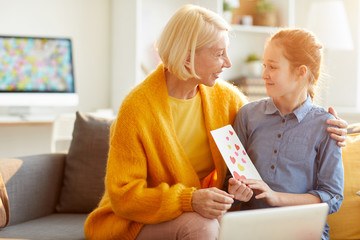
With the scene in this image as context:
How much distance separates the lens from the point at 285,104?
146 centimetres

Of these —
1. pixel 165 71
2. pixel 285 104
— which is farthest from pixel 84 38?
pixel 285 104

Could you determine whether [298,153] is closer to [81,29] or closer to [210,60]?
[210,60]

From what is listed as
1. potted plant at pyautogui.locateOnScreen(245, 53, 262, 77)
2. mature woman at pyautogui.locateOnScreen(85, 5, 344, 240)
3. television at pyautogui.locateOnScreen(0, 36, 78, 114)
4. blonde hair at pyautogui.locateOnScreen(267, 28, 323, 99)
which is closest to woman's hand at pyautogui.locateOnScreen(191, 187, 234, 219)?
mature woman at pyautogui.locateOnScreen(85, 5, 344, 240)

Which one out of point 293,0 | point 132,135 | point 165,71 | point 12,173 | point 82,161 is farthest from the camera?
point 293,0

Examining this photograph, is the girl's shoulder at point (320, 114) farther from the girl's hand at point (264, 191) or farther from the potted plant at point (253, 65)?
the potted plant at point (253, 65)

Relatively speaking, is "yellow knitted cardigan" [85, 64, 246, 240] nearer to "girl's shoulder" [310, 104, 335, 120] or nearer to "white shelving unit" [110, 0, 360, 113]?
"girl's shoulder" [310, 104, 335, 120]

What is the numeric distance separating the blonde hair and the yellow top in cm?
33

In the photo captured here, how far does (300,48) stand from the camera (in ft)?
4.56

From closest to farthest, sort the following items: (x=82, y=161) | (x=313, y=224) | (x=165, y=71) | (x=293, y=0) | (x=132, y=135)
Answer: (x=313, y=224) < (x=132, y=135) < (x=165, y=71) < (x=82, y=161) < (x=293, y=0)

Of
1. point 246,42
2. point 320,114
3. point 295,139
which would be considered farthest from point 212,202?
point 246,42

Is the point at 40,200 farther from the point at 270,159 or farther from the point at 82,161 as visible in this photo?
the point at 270,159

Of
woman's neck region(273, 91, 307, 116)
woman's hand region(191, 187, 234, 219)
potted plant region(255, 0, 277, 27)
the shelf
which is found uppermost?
potted plant region(255, 0, 277, 27)

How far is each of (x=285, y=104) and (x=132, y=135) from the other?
0.51 metres

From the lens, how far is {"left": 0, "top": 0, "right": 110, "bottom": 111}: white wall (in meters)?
3.37
